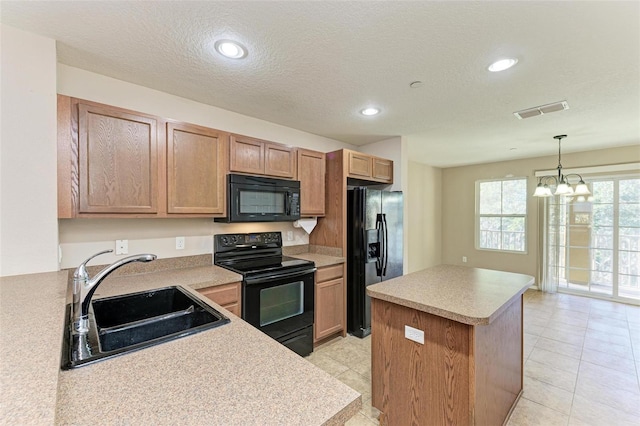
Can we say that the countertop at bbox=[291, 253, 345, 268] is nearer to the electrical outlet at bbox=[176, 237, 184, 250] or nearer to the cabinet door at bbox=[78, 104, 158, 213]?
the electrical outlet at bbox=[176, 237, 184, 250]

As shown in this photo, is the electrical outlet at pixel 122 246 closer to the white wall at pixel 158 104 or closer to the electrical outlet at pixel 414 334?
the white wall at pixel 158 104

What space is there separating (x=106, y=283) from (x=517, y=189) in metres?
6.48

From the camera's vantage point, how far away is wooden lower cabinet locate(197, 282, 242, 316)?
82.4 inches

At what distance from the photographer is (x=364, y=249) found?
3.16 meters

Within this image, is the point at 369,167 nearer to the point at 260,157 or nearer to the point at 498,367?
the point at 260,157

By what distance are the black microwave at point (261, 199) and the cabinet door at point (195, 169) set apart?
3.9 inches

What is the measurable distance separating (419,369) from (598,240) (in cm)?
504

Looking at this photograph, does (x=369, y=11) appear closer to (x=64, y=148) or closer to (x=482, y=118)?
(x=64, y=148)

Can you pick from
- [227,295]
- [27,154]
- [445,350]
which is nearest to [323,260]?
[227,295]

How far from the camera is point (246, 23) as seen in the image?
1563mm

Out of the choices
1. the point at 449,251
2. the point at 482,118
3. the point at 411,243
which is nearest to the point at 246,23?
the point at 482,118

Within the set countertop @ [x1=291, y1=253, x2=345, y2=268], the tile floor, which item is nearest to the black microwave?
countertop @ [x1=291, y1=253, x2=345, y2=268]

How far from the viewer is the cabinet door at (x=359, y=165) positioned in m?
3.31

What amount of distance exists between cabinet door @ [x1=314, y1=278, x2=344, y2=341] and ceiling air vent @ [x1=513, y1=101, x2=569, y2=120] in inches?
103
